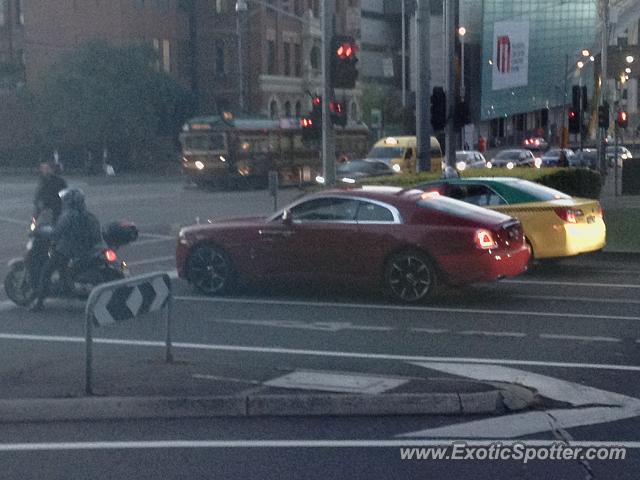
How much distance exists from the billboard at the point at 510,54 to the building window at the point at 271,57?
1086 inches

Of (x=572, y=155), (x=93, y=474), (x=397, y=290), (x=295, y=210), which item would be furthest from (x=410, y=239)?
(x=572, y=155)

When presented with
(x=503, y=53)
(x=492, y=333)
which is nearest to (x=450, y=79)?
(x=492, y=333)

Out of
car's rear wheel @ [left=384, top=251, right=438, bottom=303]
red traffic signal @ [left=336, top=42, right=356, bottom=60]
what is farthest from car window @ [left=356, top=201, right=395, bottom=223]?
red traffic signal @ [left=336, top=42, right=356, bottom=60]

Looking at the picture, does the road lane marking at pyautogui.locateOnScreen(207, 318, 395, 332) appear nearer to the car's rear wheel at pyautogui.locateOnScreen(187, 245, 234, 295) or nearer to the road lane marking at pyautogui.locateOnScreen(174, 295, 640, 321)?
the road lane marking at pyautogui.locateOnScreen(174, 295, 640, 321)

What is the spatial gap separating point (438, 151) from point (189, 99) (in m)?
26.3

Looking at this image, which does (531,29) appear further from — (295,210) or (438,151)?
(295,210)

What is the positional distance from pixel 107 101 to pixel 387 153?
977 inches

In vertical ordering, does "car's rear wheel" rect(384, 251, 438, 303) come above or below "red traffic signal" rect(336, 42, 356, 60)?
below

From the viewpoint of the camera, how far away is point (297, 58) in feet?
246

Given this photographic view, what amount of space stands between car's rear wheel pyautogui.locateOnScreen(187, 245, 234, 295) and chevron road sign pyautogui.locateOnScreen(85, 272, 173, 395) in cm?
525

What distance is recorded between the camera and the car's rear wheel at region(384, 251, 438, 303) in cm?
1490

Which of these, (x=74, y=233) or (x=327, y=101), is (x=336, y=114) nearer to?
(x=327, y=101)

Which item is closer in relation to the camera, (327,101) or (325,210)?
(325,210)

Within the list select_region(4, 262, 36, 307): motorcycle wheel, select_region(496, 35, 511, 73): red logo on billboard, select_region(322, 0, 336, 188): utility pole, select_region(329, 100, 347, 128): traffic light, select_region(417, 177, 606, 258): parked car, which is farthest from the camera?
select_region(496, 35, 511, 73): red logo on billboard
